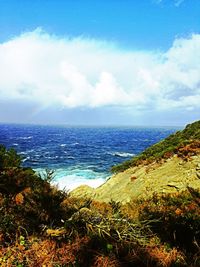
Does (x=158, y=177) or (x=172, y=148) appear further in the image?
(x=172, y=148)

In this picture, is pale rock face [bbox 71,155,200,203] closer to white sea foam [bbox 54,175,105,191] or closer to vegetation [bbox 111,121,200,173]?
vegetation [bbox 111,121,200,173]

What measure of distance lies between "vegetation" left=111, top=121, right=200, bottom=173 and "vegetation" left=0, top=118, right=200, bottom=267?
8628mm

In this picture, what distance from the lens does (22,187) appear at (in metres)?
10.6

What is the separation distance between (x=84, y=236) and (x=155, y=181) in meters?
8.63

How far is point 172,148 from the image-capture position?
19.1 meters

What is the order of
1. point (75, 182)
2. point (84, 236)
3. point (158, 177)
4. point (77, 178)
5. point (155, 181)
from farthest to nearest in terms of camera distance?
point (77, 178)
point (75, 182)
point (158, 177)
point (155, 181)
point (84, 236)

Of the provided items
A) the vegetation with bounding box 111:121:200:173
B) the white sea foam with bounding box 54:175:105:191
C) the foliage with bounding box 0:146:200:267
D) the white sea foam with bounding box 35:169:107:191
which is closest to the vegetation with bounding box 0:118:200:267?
the foliage with bounding box 0:146:200:267

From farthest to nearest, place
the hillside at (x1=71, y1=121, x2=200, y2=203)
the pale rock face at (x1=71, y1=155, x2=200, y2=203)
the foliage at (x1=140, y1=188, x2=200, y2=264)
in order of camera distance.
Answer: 1. the hillside at (x1=71, y1=121, x2=200, y2=203)
2. the pale rock face at (x1=71, y1=155, x2=200, y2=203)
3. the foliage at (x1=140, y1=188, x2=200, y2=264)

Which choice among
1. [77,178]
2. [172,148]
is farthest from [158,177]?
[77,178]

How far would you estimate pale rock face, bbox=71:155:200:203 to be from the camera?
14.1 m

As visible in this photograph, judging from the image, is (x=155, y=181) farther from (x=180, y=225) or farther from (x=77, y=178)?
(x=77, y=178)

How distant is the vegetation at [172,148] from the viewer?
59.5 ft

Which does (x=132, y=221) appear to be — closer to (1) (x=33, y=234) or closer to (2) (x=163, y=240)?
(2) (x=163, y=240)

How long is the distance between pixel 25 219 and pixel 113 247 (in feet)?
8.57
